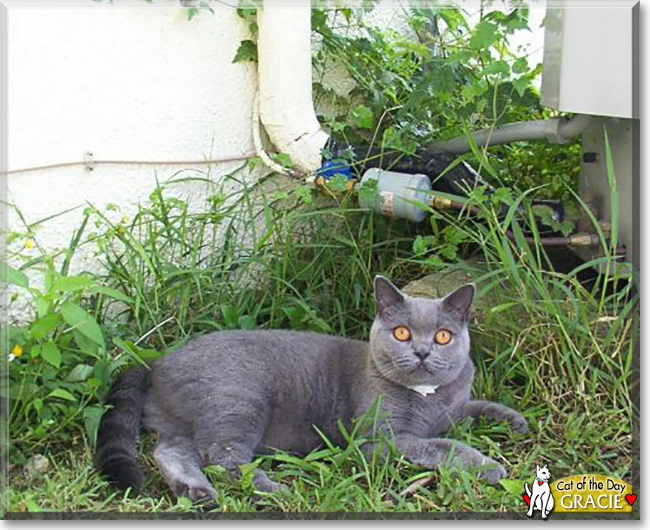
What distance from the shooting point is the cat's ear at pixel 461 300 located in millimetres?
2643

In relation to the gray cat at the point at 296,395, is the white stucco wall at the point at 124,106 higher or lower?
higher

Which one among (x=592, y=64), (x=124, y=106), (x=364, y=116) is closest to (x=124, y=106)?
(x=124, y=106)

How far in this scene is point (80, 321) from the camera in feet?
8.43

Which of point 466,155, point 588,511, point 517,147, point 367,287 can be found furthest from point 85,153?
point 588,511

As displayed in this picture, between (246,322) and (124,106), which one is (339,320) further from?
(124,106)

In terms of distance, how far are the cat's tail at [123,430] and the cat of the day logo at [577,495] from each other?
108 centimetres

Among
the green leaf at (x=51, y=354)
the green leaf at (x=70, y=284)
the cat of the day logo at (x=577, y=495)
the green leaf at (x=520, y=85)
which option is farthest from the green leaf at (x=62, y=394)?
the green leaf at (x=520, y=85)

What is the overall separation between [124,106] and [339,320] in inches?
44.3

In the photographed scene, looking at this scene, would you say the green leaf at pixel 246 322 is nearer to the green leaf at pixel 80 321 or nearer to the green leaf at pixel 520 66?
the green leaf at pixel 80 321

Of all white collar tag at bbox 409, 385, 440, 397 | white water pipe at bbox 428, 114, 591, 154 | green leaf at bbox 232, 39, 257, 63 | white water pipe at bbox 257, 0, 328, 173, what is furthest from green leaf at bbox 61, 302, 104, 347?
white water pipe at bbox 428, 114, 591, 154

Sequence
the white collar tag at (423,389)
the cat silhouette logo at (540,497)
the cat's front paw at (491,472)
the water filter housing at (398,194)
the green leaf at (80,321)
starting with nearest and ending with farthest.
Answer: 1. the cat silhouette logo at (540,497)
2. the cat's front paw at (491,472)
3. the green leaf at (80,321)
4. the white collar tag at (423,389)
5. the water filter housing at (398,194)

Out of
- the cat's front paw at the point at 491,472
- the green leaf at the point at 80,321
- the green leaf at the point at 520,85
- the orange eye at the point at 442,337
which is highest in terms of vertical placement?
the green leaf at the point at 520,85

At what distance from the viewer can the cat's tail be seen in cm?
242

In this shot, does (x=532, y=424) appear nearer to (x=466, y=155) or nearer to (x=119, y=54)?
(x=466, y=155)
